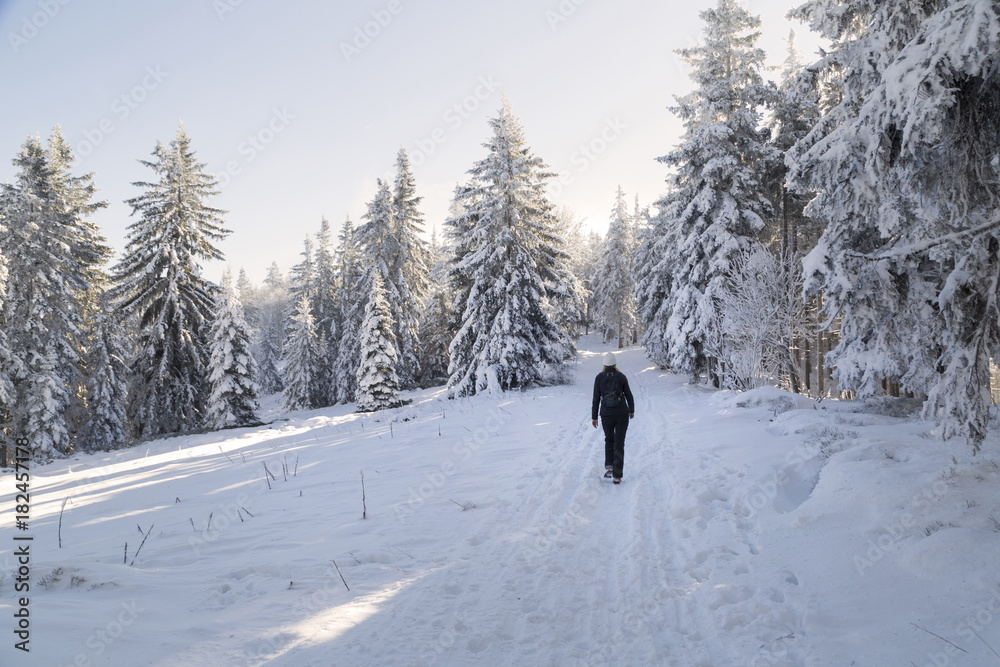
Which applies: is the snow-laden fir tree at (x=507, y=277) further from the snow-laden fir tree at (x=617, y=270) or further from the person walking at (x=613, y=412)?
the snow-laden fir tree at (x=617, y=270)

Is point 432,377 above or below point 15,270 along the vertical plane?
below

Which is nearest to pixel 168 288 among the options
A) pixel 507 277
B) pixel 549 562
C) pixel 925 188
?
pixel 507 277

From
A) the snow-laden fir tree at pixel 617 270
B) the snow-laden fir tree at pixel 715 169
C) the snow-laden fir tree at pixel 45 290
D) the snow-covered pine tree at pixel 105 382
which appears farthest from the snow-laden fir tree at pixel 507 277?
the snow-laden fir tree at pixel 617 270

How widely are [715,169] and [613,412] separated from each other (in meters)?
15.6

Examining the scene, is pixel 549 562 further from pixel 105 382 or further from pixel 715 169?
pixel 105 382

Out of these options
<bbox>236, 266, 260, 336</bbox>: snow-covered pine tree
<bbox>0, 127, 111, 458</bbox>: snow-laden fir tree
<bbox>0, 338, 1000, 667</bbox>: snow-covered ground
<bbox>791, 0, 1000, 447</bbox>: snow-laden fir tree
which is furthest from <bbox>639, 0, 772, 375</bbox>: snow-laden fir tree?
<bbox>236, 266, 260, 336</bbox>: snow-covered pine tree

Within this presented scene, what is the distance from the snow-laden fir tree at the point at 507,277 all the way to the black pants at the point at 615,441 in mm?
11452

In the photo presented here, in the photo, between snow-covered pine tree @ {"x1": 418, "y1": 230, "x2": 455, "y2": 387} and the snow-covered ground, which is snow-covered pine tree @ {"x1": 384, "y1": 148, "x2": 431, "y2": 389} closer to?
snow-covered pine tree @ {"x1": 418, "y1": 230, "x2": 455, "y2": 387}

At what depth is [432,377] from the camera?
35906 millimetres

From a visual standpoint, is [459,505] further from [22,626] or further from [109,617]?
[22,626]

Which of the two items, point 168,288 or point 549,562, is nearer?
point 549,562

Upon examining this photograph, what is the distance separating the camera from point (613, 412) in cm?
701

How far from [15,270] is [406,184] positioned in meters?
19.6

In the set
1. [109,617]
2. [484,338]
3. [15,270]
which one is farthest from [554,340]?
[15,270]
